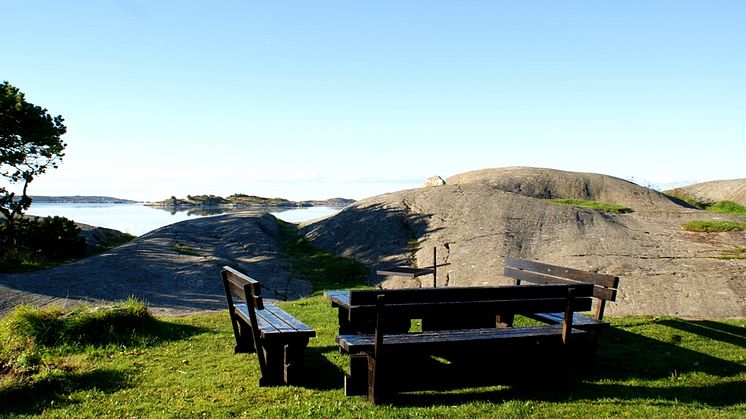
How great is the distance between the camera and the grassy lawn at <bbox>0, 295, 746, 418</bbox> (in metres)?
6.04

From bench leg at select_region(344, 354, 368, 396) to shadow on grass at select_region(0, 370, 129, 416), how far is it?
2.90 meters

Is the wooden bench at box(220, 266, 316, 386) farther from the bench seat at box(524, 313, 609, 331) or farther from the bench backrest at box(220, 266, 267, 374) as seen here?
the bench seat at box(524, 313, 609, 331)

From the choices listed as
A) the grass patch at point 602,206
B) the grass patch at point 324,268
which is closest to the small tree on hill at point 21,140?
the grass patch at point 324,268

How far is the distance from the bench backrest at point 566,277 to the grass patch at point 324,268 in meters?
6.61

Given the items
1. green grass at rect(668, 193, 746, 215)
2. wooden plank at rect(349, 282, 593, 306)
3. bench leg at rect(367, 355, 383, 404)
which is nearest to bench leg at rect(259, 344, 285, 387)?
bench leg at rect(367, 355, 383, 404)

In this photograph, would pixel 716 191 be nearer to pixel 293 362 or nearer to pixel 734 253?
pixel 734 253

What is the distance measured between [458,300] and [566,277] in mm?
3683

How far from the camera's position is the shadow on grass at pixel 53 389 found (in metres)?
6.11

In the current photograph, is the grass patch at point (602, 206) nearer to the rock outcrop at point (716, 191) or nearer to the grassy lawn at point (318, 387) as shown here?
the rock outcrop at point (716, 191)

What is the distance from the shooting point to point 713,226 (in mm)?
18375

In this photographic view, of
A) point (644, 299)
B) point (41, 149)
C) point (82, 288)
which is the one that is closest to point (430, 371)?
point (644, 299)

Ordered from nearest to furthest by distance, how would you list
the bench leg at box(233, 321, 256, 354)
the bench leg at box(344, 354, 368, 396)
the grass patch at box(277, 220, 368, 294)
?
the bench leg at box(344, 354, 368, 396)
the bench leg at box(233, 321, 256, 354)
the grass patch at box(277, 220, 368, 294)

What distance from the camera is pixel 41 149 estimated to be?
21.0m

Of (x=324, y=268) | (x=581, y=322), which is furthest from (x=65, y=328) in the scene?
(x=324, y=268)
